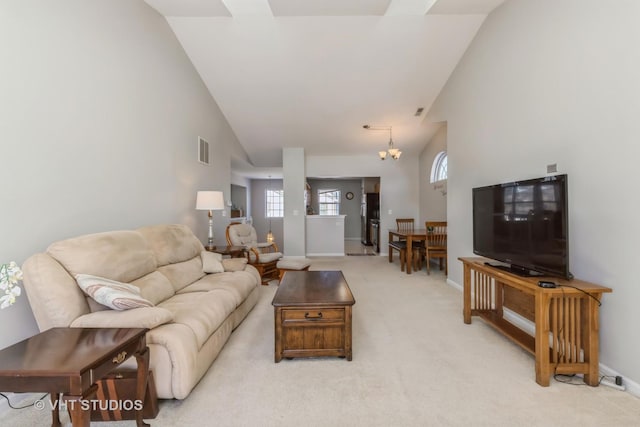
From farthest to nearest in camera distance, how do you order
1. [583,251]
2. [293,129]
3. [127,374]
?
1. [293,129]
2. [583,251]
3. [127,374]

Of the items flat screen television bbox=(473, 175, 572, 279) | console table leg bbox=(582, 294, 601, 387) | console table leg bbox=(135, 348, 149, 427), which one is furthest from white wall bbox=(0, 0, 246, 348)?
console table leg bbox=(582, 294, 601, 387)

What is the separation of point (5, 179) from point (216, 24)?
2.98 metres

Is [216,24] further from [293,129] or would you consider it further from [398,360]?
[398,360]

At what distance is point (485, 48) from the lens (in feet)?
12.2

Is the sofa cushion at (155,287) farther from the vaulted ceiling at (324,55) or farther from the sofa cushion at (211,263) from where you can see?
the vaulted ceiling at (324,55)

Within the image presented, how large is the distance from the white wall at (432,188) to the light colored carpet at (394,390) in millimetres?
→ 3933

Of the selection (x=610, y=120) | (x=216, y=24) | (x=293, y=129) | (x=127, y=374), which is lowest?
(x=127, y=374)

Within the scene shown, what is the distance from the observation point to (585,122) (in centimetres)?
230

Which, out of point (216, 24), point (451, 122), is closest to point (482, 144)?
point (451, 122)

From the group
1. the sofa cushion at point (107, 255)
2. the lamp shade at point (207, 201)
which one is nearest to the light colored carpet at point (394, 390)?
the sofa cushion at point (107, 255)

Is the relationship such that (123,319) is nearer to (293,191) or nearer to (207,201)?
(207,201)

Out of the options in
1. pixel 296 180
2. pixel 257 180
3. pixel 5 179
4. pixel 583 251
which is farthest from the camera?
pixel 257 180

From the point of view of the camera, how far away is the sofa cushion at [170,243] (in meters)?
3.00

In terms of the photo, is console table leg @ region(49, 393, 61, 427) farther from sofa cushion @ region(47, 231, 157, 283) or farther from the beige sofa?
sofa cushion @ region(47, 231, 157, 283)
